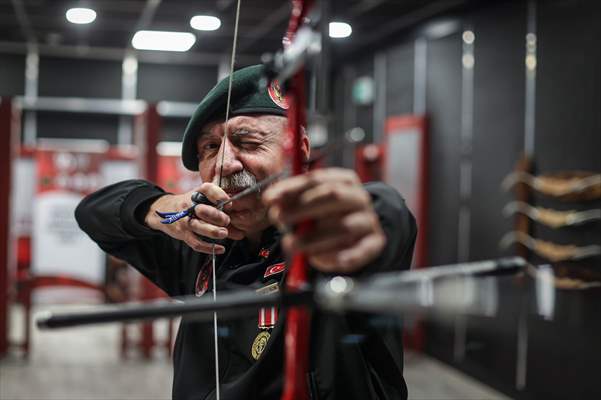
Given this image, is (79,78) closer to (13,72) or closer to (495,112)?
(13,72)

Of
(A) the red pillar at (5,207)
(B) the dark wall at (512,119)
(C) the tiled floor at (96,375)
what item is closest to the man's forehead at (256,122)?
(B) the dark wall at (512,119)

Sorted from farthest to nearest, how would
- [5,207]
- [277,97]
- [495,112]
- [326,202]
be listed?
[5,207]
[495,112]
[277,97]
[326,202]

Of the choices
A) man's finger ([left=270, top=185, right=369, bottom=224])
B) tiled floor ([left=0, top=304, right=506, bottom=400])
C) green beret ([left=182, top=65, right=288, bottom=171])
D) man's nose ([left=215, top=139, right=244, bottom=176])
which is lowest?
tiled floor ([left=0, top=304, right=506, bottom=400])

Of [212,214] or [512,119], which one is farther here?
[512,119]

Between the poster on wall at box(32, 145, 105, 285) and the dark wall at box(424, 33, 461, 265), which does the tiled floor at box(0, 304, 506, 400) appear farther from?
the dark wall at box(424, 33, 461, 265)

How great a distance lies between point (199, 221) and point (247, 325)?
13 cm

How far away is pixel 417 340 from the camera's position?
2.44 ft

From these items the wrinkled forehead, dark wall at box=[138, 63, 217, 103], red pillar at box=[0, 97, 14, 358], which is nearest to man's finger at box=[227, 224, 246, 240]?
the wrinkled forehead

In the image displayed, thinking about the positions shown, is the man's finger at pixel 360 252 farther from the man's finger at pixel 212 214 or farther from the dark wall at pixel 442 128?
the dark wall at pixel 442 128

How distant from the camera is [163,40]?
105cm

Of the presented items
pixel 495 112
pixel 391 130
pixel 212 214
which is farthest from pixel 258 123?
pixel 495 112

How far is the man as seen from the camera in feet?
1.94

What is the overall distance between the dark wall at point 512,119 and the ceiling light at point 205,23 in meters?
0.29

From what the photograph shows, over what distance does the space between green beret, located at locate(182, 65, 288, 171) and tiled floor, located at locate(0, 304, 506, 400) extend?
0.58m
